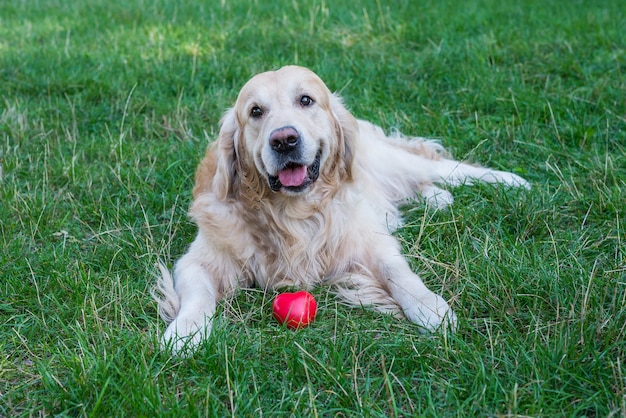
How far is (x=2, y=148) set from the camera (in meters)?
4.62

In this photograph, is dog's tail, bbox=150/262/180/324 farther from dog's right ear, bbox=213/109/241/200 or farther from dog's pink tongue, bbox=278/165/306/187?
dog's pink tongue, bbox=278/165/306/187

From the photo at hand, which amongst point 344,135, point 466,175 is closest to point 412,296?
point 344,135

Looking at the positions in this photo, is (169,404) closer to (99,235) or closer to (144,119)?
(99,235)

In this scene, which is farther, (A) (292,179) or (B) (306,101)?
(B) (306,101)

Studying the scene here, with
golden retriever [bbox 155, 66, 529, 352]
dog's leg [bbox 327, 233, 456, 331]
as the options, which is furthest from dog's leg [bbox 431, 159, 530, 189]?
dog's leg [bbox 327, 233, 456, 331]

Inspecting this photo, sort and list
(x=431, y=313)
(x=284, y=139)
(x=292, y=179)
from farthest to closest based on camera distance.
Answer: (x=292, y=179)
(x=284, y=139)
(x=431, y=313)

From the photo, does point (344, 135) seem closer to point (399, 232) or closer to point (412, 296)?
point (399, 232)

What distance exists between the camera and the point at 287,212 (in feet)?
11.0

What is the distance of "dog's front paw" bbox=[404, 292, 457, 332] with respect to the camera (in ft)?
8.78

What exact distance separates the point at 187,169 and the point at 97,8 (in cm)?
420

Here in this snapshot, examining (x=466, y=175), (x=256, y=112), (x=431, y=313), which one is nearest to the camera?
(x=431, y=313)

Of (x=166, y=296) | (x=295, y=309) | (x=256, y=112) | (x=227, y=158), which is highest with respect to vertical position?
(x=256, y=112)

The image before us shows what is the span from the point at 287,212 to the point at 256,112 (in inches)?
18.8

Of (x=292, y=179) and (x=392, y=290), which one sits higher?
(x=292, y=179)
